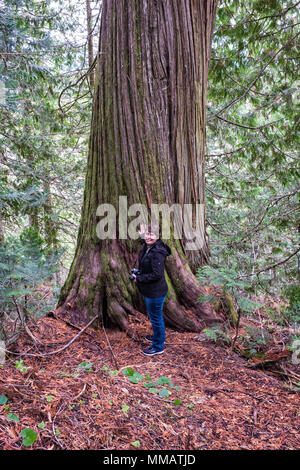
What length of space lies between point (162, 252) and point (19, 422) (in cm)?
208

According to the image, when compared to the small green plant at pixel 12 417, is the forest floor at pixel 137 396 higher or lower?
lower

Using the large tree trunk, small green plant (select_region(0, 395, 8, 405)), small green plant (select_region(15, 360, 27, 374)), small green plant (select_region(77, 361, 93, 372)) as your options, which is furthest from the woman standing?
small green plant (select_region(0, 395, 8, 405))

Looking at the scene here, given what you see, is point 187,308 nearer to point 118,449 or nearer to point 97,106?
point 118,449

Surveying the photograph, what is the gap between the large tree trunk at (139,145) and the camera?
375 cm

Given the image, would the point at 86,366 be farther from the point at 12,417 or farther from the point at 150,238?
the point at 150,238

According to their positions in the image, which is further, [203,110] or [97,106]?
[203,110]

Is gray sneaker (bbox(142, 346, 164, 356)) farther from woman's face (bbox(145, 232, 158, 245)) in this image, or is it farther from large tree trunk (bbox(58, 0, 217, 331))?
woman's face (bbox(145, 232, 158, 245))

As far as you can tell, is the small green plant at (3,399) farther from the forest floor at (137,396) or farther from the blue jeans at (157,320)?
the blue jeans at (157,320)

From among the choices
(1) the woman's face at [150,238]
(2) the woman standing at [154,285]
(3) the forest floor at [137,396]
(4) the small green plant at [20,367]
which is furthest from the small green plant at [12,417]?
(1) the woman's face at [150,238]

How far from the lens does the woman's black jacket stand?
3363 mm

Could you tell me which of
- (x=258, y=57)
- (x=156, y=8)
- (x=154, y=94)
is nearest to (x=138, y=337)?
(x=154, y=94)

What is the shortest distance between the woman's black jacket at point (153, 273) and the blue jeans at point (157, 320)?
0.07 metres

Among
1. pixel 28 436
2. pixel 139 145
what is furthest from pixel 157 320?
pixel 139 145

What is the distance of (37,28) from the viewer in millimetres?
5887
